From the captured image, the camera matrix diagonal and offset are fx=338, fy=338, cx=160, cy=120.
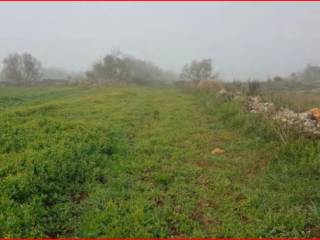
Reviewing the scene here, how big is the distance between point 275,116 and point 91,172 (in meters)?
6.51

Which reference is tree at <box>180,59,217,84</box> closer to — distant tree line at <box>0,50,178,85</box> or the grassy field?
distant tree line at <box>0,50,178,85</box>

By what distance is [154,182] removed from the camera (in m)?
7.02

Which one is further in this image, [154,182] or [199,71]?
[199,71]

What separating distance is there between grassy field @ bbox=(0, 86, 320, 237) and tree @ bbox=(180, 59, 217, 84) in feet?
165

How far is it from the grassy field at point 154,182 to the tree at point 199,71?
5038cm

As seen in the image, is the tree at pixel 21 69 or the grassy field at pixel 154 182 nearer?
the grassy field at pixel 154 182

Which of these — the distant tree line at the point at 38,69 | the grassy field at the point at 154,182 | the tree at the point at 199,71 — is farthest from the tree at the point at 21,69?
the grassy field at the point at 154,182

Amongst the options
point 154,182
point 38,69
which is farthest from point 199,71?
point 154,182

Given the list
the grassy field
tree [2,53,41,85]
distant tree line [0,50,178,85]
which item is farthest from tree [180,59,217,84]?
the grassy field

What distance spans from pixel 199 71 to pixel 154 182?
55631mm

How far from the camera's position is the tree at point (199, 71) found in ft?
200

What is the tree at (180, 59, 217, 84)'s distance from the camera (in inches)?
2398

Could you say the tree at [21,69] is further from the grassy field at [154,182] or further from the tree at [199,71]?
the grassy field at [154,182]

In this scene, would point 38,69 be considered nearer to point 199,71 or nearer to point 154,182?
point 199,71
